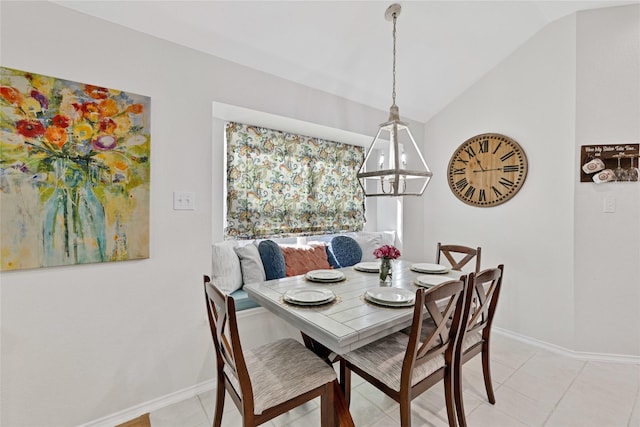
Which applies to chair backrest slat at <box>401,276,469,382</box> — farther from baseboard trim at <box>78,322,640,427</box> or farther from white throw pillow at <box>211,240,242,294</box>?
white throw pillow at <box>211,240,242,294</box>

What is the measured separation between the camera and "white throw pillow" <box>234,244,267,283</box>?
2211 millimetres

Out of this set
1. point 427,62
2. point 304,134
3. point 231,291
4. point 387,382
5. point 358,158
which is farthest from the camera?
point 358,158

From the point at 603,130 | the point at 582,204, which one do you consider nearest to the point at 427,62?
the point at 603,130

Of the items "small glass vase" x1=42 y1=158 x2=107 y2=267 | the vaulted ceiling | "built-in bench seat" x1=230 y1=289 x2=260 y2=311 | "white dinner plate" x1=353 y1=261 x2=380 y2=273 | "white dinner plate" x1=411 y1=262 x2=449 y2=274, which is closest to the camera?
"small glass vase" x1=42 y1=158 x2=107 y2=267

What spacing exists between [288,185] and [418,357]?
1963 mm

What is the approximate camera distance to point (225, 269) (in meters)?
2.13

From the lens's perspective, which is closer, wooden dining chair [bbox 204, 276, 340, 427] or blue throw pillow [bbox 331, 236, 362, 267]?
wooden dining chair [bbox 204, 276, 340, 427]

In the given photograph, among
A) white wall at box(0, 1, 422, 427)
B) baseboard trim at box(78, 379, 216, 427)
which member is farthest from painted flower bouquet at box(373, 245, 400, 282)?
baseboard trim at box(78, 379, 216, 427)

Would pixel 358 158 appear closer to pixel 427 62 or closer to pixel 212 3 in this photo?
pixel 427 62

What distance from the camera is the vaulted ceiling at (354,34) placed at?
170 cm

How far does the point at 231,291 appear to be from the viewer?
2.15 meters

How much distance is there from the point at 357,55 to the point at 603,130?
2014mm

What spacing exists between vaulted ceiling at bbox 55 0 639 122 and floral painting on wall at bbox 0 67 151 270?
49 cm

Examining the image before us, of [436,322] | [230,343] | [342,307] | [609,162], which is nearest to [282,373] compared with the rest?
[230,343]
